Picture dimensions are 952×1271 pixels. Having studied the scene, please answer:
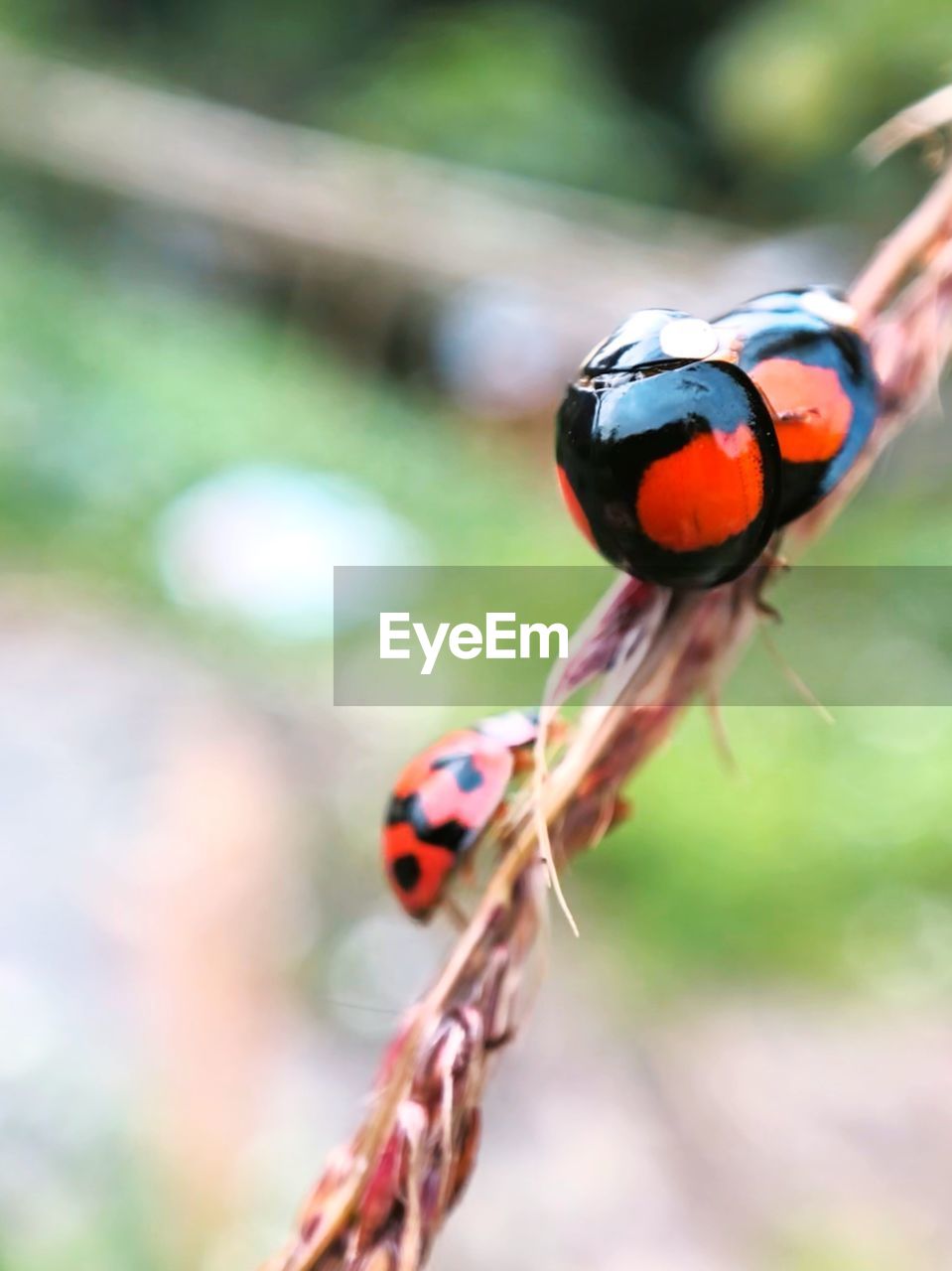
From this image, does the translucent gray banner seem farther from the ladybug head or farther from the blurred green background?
the ladybug head

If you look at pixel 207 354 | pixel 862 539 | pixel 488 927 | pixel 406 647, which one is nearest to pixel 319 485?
pixel 406 647

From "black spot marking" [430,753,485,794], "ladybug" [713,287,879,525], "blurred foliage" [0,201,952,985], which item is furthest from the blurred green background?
"black spot marking" [430,753,485,794]

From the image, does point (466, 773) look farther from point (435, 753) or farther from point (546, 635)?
point (546, 635)

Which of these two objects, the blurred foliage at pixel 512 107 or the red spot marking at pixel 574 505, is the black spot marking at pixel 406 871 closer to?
the red spot marking at pixel 574 505

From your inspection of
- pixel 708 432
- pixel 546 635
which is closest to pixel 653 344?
pixel 708 432

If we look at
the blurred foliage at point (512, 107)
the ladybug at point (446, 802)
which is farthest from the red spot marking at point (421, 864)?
the blurred foliage at point (512, 107)

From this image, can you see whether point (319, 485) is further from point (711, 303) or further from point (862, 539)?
point (862, 539)
